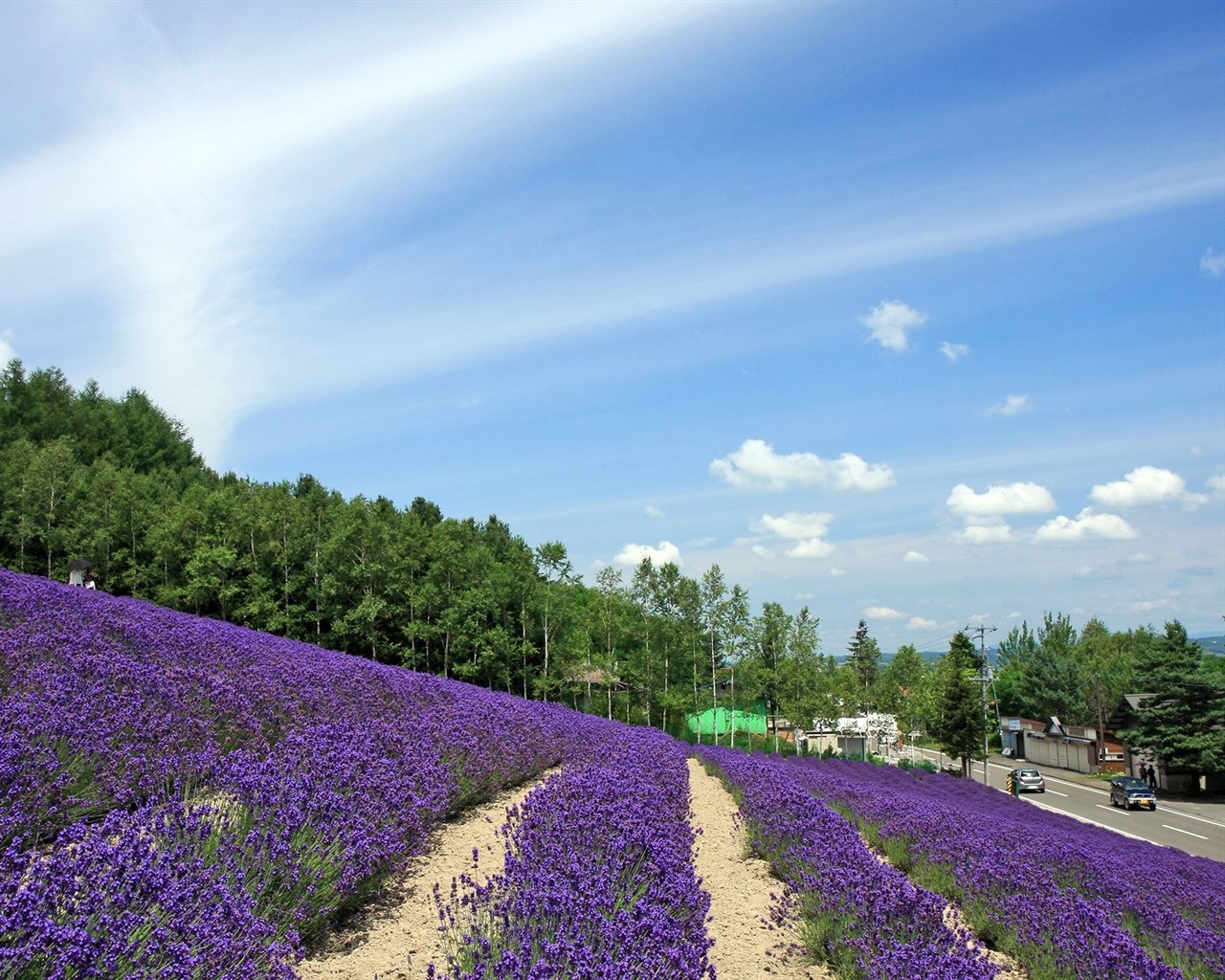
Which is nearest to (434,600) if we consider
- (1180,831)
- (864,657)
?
(1180,831)

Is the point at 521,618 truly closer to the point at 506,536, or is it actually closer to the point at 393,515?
the point at 393,515

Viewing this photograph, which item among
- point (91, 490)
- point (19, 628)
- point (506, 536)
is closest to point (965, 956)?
point (19, 628)

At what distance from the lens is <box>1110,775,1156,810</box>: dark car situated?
35844mm

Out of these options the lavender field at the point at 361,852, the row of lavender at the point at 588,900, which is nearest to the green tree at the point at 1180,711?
the lavender field at the point at 361,852

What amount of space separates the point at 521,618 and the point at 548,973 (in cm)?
3814

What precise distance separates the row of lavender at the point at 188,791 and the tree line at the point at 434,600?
102 ft

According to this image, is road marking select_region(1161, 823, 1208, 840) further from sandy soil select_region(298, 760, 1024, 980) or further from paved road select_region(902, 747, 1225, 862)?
sandy soil select_region(298, 760, 1024, 980)

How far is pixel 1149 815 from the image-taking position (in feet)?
114

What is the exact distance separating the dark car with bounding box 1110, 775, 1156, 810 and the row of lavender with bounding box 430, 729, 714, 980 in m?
37.8

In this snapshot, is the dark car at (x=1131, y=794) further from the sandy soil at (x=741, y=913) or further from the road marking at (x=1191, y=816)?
the sandy soil at (x=741, y=913)

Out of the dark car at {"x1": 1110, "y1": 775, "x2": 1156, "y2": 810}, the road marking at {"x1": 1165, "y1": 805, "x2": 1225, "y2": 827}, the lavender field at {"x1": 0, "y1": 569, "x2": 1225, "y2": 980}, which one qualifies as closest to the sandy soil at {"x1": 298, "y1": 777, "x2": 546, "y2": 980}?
the lavender field at {"x1": 0, "y1": 569, "x2": 1225, "y2": 980}

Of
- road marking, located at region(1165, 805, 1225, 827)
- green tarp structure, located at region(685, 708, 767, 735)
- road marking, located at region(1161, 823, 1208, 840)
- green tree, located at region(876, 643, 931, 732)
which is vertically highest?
green tree, located at region(876, 643, 931, 732)

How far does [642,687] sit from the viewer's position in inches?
1578

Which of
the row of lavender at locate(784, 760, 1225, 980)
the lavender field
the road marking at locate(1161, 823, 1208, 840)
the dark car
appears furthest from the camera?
the dark car
